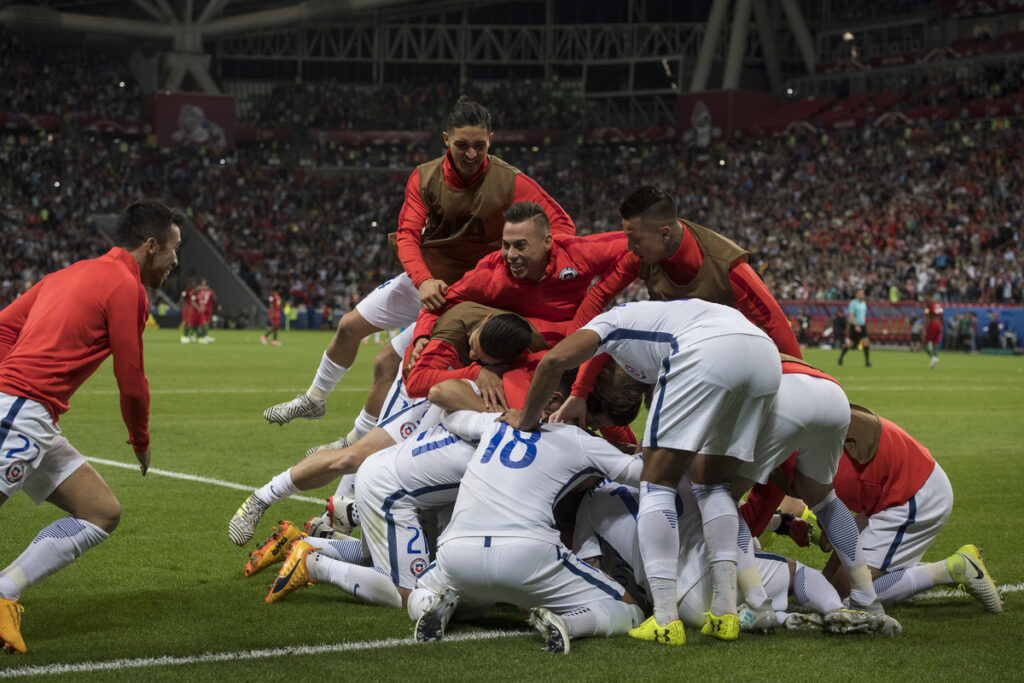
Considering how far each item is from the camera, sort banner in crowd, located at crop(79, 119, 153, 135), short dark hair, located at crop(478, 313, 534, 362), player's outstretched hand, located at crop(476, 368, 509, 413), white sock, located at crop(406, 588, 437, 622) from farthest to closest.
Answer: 1. banner in crowd, located at crop(79, 119, 153, 135)
2. short dark hair, located at crop(478, 313, 534, 362)
3. player's outstretched hand, located at crop(476, 368, 509, 413)
4. white sock, located at crop(406, 588, 437, 622)

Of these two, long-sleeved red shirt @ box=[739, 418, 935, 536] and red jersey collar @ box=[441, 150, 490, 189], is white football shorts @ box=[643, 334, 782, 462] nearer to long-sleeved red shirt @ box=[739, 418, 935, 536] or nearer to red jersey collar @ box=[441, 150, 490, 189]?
long-sleeved red shirt @ box=[739, 418, 935, 536]

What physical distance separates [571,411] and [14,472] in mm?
2656

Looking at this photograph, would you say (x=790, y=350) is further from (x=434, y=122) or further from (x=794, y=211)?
(x=434, y=122)

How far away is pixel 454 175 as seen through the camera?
7.75m

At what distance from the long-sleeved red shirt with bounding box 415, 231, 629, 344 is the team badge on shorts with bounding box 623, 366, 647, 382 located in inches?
56.5

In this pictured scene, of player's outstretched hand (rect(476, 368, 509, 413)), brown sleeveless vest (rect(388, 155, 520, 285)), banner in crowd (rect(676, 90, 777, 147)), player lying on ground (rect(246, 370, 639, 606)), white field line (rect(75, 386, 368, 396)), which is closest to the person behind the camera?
player lying on ground (rect(246, 370, 639, 606))

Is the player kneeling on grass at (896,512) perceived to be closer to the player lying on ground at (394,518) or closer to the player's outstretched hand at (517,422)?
the player's outstretched hand at (517,422)

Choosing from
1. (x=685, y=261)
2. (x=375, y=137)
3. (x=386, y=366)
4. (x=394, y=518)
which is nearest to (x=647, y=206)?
(x=685, y=261)

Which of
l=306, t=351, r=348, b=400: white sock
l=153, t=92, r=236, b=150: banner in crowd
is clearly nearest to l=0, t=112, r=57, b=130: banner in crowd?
l=153, t=92, r=236, b=150: banner in crowd

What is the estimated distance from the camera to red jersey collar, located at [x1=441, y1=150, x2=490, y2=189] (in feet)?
25.3

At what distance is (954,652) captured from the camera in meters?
4.91

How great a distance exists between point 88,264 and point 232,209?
49745 mm

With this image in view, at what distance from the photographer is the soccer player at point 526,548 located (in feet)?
16.6

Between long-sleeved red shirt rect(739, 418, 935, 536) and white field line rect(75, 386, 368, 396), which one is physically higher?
long-sleeved red shirt rect(739, 418, 935, 536)
